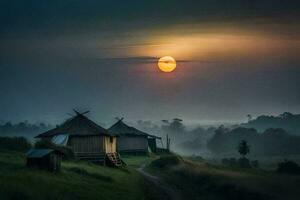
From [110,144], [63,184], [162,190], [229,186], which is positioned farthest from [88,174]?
[110,144]

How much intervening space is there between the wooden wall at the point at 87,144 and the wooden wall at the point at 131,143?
27.9 metres

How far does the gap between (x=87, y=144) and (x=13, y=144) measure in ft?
30.0

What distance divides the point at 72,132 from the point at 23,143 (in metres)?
6.20

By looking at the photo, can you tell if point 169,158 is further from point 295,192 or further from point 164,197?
point 295,192

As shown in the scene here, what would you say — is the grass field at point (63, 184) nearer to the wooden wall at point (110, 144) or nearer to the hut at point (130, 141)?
the wooden wall at point (110, 144)

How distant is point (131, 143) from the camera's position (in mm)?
98312

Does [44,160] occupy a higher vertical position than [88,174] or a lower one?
higher

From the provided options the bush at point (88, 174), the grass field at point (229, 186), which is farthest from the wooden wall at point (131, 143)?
the bush at point (88, 174)

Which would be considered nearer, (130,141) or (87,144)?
(87,144)

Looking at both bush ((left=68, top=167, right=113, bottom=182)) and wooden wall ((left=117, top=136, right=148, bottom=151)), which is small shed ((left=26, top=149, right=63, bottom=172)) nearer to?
bush ((left=68, top=167, right=113, bottom=182))

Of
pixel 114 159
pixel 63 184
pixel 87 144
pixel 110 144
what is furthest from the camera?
pixel 110 144

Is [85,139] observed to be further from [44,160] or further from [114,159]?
[44,160]

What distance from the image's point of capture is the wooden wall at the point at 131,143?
97.7 m

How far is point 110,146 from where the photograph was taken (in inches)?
2916
